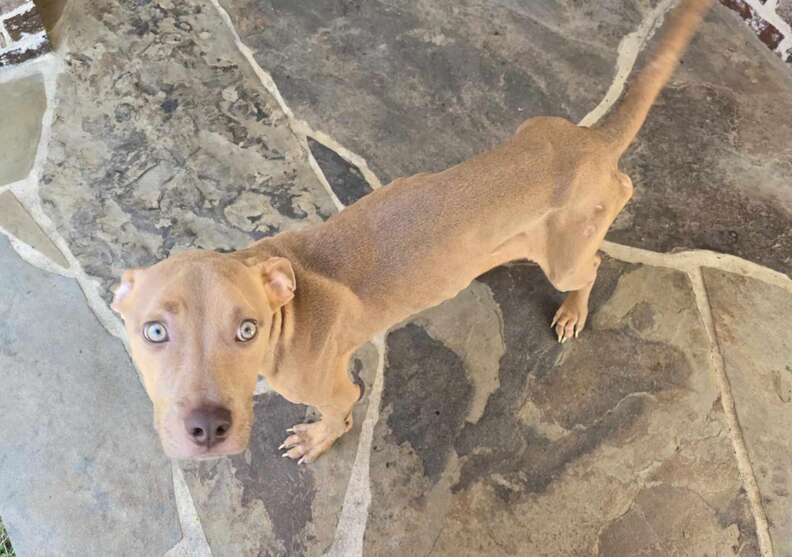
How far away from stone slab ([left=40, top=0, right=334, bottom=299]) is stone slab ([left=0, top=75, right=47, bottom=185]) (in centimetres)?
10

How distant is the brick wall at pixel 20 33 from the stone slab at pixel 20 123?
0.14 metres

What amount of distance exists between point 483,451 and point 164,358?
5.21 feet

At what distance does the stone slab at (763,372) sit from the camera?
3.13m

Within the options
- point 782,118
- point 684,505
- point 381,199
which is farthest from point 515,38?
point 684,505

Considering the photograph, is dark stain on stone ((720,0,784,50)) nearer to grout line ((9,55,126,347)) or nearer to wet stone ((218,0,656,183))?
wet stone ((218,0,656,183))

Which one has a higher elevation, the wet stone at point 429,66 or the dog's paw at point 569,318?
the wet stone at point 429,66

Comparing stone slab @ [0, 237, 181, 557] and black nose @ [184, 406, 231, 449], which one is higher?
black nose @ [184, 406, 231, 449]

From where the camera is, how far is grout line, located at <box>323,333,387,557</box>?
3023mm

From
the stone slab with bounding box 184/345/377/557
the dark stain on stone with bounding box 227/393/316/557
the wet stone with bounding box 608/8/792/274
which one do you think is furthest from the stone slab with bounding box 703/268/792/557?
the dark stain on stone with bounding box 227/393/316/557

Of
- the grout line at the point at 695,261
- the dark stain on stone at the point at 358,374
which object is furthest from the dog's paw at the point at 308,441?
the grout line at the point at 695,261

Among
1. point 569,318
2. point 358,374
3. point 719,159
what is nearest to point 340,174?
point 358,374

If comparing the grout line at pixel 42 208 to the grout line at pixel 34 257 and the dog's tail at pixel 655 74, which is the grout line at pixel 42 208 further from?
the dog's tail at pixel 655 74

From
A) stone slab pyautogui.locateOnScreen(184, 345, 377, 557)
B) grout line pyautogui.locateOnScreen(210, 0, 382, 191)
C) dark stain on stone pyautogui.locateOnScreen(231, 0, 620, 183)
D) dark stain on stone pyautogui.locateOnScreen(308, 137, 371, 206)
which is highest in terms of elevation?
dark stain on stone pyautogui.locateOnScreen(231, 0, 620, 183)

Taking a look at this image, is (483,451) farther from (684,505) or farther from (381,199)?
(381,199)
